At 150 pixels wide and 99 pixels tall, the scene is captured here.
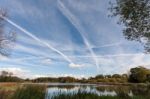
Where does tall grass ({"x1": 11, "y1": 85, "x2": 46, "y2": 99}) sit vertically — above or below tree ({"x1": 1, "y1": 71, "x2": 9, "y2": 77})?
below

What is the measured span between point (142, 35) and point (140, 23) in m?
1.17

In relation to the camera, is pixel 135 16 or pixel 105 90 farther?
pixel 105 90

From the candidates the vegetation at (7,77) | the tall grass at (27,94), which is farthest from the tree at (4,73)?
the tall grass at (27,94)

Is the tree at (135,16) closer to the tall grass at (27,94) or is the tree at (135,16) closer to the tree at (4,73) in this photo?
the tall grass at (27,94)

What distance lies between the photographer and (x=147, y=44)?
64.7 feet

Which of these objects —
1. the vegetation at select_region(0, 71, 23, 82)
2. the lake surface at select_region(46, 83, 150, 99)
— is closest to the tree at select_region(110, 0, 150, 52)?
the lake surface at select_region(46, 83, 150, 99)

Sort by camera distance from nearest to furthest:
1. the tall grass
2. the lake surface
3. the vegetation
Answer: the tall grass → the lake surface → the vegetation

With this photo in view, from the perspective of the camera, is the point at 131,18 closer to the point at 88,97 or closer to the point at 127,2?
the point at 127,2

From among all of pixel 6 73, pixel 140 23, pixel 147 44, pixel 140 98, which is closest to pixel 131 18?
pixel 140 23

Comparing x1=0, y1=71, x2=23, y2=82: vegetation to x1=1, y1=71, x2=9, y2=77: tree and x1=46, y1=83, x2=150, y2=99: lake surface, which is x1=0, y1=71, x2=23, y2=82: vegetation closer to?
x1=1, y1=71, x2=9, y2=77: tree

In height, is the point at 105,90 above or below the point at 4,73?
below

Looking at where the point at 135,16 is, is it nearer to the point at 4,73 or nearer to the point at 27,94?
the point at 27,94

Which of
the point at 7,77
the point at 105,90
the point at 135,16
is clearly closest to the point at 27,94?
the point at 135,16

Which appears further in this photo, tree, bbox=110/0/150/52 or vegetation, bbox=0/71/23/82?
vegetation, bbox=0/71/23/82
